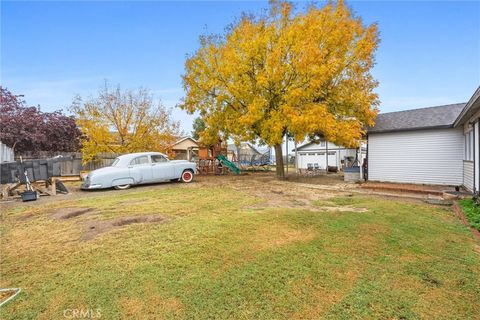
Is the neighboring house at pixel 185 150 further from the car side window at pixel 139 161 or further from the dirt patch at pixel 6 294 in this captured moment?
the dirt patch at pixel 6 294

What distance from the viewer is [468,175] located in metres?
9.14

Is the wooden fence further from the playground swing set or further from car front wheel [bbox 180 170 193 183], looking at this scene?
car front wheel [bbox 180 170 193 183]

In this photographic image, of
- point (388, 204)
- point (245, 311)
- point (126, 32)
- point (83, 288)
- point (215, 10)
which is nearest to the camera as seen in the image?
point (245, 311)

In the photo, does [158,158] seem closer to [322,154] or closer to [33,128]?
[33,128]

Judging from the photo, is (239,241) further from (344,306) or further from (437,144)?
(437,144)

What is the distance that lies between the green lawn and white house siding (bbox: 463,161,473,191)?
4.42m

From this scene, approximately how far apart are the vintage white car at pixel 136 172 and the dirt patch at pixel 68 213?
3.95 m

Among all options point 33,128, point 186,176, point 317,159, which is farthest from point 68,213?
point 317,159

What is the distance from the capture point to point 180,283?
9.12ft

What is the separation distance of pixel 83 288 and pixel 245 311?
5.73ft

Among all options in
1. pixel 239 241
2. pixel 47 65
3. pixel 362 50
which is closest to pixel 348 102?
pixel 362 50

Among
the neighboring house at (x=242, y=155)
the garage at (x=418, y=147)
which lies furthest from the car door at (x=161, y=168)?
the garage at (x=418, y=147)

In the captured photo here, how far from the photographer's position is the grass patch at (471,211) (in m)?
5.09

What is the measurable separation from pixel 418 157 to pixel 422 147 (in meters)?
0.47
